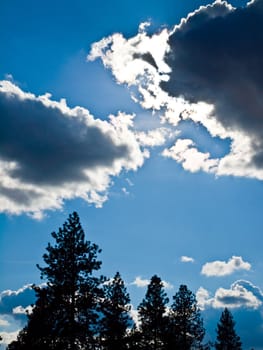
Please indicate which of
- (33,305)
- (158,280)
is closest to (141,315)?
(158,280)

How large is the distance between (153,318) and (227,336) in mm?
17429

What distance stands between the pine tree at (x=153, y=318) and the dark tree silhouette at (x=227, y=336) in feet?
52.9

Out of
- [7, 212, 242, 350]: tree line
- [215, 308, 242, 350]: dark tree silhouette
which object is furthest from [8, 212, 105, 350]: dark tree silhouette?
[215, 308, 242, 350]: dark tree silhouette

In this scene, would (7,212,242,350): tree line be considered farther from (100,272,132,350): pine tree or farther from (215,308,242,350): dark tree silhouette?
(215,308,242,350): dark tree silhouette

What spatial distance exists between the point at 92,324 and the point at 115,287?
469 inches

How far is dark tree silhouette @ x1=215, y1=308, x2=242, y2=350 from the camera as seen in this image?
60875 mm

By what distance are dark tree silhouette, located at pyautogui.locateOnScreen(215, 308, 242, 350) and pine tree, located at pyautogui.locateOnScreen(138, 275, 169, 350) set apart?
52.9ft

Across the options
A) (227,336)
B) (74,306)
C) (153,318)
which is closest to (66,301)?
(74,306)

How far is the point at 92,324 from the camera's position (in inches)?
1340

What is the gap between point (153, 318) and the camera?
1889 inches

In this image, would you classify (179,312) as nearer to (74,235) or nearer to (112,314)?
(112,314)

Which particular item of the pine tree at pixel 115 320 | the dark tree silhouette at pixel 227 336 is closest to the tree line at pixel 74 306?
the pine tree at pixel 115 320

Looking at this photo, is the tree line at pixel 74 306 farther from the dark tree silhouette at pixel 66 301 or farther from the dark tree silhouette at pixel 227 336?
the dark tree silhouette at pixel 227 336

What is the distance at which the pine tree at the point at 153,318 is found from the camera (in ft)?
156
